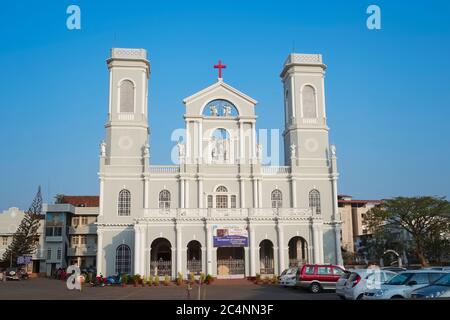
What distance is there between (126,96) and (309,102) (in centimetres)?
1682

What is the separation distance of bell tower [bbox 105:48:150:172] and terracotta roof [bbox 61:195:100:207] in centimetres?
2459

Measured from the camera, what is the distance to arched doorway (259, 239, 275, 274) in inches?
1468

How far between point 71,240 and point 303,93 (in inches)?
1293

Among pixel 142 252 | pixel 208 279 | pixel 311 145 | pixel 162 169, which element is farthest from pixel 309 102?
pixel 142 252

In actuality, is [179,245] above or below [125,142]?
below

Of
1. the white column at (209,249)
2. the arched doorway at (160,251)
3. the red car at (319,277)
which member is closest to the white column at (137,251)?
the arched doorway at (160,251)

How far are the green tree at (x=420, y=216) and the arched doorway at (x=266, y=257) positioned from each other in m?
13.4

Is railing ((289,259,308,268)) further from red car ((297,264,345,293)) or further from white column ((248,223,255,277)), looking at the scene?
red car ((297,264,345,293))

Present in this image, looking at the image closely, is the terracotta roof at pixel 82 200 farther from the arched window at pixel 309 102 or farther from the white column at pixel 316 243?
the white column at pixel 316 243

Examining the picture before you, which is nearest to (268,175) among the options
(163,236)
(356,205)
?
(163,236)

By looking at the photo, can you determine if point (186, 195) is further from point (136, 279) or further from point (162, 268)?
point (136, 279)

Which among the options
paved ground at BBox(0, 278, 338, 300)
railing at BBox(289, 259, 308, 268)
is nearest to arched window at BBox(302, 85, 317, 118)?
railing at BBox(289, 259, 308, 268)

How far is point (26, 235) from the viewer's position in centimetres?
5438

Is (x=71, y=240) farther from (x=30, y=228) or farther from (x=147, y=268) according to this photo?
(x=147, y=268)
